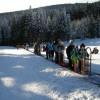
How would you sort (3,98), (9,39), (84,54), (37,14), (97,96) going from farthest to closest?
(9,39) → (37,14) → (84,54) → (3,98) → (97,96)

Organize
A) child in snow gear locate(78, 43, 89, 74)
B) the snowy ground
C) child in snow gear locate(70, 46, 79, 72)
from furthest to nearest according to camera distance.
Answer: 1. child in snow gear locate(70, 46, 79, 72)
2. child in snow gear locate(78, 43, 89, 74)
3. the snowy ground

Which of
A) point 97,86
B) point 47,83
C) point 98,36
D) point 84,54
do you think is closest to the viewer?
point 97,86

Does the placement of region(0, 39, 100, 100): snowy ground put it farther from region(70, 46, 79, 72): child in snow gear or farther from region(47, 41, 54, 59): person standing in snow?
region(47, 41, 54, 59): person standing in snow

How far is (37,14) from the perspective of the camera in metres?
103

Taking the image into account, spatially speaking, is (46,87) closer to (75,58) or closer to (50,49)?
(75,58)

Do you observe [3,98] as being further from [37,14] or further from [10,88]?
[37,14]

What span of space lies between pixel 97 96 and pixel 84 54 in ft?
21.3

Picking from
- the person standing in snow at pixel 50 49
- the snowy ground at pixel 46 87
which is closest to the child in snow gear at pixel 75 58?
the snowy ground at pixel 46 87

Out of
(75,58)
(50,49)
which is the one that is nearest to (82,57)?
(75,58)

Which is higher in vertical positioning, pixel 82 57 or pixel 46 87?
pixel 82 57

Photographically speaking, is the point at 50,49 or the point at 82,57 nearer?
the point at 82,57

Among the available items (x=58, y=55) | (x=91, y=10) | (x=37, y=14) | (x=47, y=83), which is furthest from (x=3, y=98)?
(x=91, y=10)

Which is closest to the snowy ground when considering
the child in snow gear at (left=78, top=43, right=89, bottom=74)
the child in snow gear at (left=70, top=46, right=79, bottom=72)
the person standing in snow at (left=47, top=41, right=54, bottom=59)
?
the child in snow gear at (left=78, top=43, right=89, bottom=74)

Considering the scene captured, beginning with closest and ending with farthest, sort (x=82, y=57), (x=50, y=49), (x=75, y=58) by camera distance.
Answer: (x=82, y=57) → (x=75, y=58) → (x=50, y=49)
